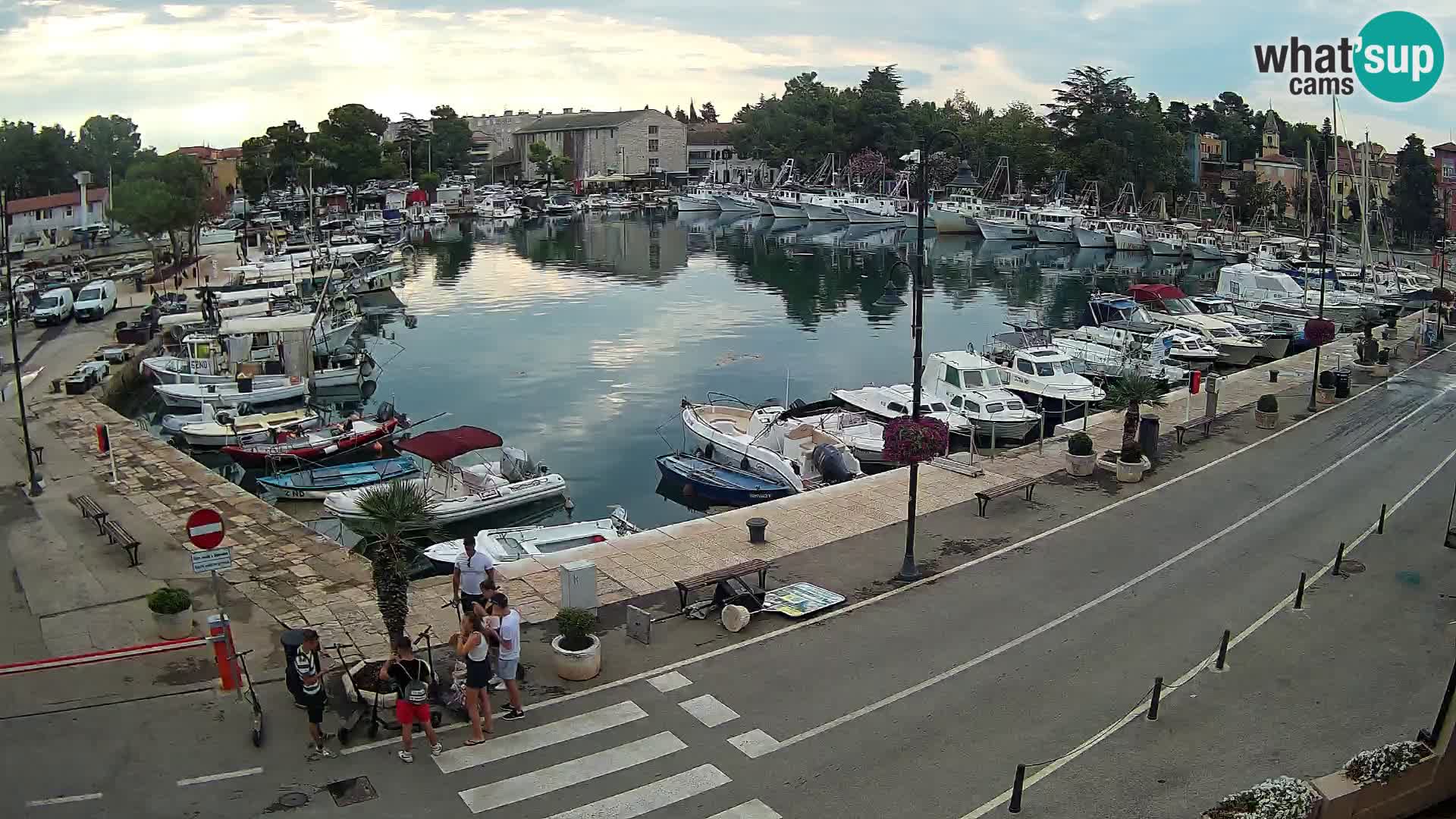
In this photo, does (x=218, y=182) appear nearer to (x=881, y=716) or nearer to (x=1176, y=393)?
(x=1176, y=393)

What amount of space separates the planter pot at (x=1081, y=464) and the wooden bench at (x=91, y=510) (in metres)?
20.1

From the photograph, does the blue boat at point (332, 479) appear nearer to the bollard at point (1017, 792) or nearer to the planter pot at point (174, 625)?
the planter pot at point (174, 625)

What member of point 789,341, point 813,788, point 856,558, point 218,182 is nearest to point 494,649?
point 813,788

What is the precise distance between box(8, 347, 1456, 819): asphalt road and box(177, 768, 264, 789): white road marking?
0.04 meters

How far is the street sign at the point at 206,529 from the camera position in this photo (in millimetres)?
14289

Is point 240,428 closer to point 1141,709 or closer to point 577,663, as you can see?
point 577,663

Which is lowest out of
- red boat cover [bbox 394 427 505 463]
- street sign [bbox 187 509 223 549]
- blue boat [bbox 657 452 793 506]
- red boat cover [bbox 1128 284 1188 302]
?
blue boat [bbox 657 452 793 506]

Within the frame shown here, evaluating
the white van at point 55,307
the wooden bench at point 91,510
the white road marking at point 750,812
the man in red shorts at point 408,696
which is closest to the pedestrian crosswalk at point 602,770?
the white road marking at point 750,812

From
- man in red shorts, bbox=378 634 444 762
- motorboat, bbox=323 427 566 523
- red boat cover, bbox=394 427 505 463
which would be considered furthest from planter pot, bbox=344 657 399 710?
motorboat, bbox=323 427 566 523

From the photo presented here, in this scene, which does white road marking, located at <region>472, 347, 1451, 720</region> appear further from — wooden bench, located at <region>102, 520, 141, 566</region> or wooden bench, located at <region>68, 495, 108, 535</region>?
wooden bench, located at <region>68, 495, 108, 535</region>

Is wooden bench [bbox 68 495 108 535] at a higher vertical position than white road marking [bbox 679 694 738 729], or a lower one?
higher

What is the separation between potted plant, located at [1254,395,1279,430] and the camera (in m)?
29.3

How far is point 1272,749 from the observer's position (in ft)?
41.6

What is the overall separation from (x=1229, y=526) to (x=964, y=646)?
A: 8.31 metres
